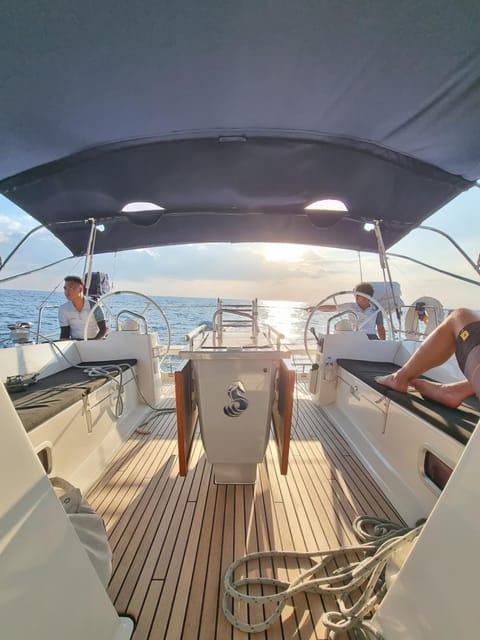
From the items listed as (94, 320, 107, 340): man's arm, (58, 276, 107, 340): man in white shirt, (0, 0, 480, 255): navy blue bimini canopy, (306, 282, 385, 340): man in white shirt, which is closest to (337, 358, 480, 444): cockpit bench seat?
(306, 282, 385, 340): man in white shirt

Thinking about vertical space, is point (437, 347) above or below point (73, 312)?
below

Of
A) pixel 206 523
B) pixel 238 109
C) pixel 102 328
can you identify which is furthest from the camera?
pixel 102 328

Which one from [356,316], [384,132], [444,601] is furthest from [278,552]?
[384,132]

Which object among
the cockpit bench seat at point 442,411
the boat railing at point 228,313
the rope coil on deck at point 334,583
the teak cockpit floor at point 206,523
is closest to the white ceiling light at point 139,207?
the boat railing at point 228,313

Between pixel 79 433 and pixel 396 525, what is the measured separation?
1.83 metres

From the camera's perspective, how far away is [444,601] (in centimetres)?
61

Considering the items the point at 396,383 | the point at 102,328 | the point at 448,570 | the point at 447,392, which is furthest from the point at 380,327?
the point at 102,328

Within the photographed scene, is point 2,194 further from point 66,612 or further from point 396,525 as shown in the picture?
point 396,525

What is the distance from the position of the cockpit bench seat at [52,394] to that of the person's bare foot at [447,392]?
2050 millimetres

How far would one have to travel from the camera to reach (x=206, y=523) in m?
1.36

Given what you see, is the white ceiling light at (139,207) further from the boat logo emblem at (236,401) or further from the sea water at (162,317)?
the boat logo emblem at (236,401)

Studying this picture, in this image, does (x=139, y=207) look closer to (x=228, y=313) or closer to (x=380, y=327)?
(x=228, y=313)

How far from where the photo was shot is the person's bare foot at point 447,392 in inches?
55.8

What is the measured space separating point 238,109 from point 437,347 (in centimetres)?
193
